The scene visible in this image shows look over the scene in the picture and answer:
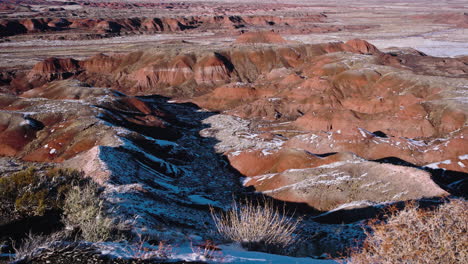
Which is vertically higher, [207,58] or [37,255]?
[37,255]

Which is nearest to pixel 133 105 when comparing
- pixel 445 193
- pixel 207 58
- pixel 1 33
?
pixel 207 58

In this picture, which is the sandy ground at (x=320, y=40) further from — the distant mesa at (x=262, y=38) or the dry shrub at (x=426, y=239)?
the dry shrub at (x=426, y=239)

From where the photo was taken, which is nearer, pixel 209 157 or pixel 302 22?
pixel 209 157

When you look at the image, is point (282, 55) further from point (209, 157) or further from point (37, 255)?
point (37, 255)

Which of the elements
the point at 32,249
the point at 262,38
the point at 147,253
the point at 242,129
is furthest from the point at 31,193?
the point at 262,38

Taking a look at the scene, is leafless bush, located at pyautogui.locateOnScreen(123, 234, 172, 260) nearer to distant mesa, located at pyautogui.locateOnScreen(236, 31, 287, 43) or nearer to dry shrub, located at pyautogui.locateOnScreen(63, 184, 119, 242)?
dry shrub, located at pyautogui.locateOnScreen(63, 184, 119, 242)

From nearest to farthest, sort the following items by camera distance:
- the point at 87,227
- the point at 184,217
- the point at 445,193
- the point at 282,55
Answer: the point at 87,227
the point at 184,217
the point at 445,193
the point at 282,55
